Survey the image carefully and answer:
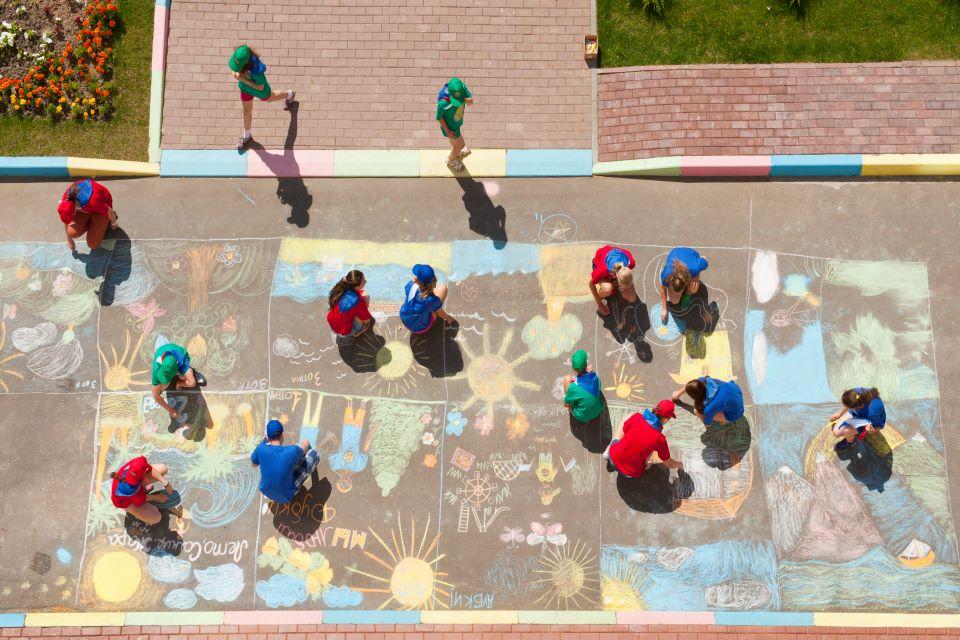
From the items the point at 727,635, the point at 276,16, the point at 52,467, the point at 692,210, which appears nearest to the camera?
the point at 727,635

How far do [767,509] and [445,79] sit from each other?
22.4 feet

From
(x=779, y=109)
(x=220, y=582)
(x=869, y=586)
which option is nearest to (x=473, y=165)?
(x=779, y=109)

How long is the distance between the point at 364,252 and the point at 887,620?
748cm

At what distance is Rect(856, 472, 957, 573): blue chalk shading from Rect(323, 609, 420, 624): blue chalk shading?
5447 mm

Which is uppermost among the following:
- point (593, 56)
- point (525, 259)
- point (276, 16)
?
point (276, 16)

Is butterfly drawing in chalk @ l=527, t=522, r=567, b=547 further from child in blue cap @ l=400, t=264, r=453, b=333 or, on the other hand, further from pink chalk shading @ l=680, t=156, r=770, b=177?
pink chalk shading @ l=680, t=156, r=770, b=177

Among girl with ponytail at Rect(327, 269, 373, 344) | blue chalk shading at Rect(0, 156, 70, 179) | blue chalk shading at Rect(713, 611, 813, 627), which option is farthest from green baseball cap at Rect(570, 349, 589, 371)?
blue chalk shading at Rect(0, 156, 70, 179)

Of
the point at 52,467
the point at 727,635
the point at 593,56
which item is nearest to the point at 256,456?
the point at 52,467

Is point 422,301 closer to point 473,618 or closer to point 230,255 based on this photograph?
point 230,255

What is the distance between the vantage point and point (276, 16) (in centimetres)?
991

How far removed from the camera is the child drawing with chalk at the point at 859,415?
7.98m

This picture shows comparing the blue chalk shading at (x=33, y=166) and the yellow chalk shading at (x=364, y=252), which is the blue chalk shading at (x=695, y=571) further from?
the blue chalk shading at (x=33, y=166)

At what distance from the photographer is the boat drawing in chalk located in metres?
8.18

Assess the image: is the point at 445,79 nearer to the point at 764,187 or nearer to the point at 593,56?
the point at 593,56
